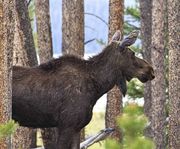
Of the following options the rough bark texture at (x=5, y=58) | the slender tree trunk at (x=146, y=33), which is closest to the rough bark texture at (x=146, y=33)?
the slender tree trunk at (x=146, y=33)

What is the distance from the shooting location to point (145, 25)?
18672 millimetres

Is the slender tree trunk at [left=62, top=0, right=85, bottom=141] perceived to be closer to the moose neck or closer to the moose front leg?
the moose neck

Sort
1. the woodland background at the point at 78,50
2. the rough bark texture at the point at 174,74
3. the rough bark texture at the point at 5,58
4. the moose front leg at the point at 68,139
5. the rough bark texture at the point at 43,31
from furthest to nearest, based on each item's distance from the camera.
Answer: the rough bark texture at the point at 43,31 < the rough bark texture at the point at 174,74 < the moose front leg at the point at 68,139 < the woodland background at the point at 78,50 < the rough bark texture at the point at 5,58

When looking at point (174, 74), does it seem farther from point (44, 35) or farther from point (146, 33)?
point (146, 33)

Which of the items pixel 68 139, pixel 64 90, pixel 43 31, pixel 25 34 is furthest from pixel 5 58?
Result: pixel 43 31

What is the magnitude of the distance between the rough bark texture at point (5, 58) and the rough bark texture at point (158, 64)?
7900 millimetres

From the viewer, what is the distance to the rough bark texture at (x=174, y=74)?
11211 millimetres

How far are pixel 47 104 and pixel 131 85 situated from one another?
12.3 m

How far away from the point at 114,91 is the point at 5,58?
6415 millimetres

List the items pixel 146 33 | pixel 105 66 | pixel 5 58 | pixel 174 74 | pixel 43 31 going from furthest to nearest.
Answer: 1. pixel 146 33
2. pixel 43 31
3. pixel 174 74
4. pixel 105 66
5. pixel 5 58

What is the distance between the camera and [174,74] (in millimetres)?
11297

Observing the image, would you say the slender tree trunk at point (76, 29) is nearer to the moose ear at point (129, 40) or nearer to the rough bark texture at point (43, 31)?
the rough bark texture at point (43, 31)

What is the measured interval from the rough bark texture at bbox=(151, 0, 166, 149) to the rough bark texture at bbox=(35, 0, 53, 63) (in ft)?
8.38

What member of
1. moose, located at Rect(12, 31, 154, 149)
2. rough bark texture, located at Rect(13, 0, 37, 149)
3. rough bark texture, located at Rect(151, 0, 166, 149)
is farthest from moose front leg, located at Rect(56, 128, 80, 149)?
rough bark texture, located at Rect(151, 0, 166, 149)
